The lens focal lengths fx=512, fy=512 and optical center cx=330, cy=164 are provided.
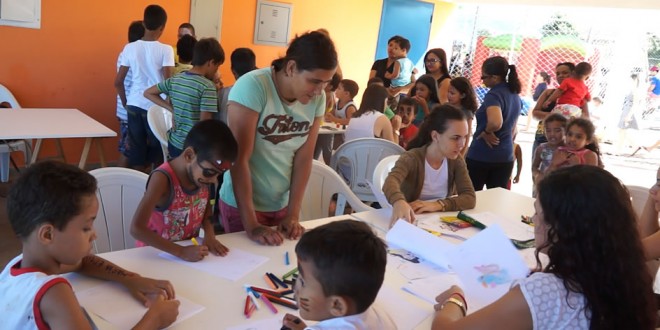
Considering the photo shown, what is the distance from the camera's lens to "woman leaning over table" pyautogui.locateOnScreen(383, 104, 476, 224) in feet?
7.35

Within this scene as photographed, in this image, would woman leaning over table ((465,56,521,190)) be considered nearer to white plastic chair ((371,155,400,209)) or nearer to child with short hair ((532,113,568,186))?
child with short hair ((532,113,568,186))

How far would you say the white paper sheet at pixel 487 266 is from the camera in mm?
1482

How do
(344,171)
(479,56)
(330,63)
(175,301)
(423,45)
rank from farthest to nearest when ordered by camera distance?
(479,56) → (423,45) → (344,171) → (330,63) → (175,301)

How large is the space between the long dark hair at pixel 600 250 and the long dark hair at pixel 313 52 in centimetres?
80

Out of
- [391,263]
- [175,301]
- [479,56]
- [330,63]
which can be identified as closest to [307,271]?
[175,301]

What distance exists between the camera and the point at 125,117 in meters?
4.29

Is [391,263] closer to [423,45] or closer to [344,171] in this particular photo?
[344,171]

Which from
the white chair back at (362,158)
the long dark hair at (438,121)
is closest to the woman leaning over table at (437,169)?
the long dark hair at (438,121)

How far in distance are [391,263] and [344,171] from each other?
1.96 metres

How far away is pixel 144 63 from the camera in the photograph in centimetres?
388

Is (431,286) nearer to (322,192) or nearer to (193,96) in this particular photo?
(322,192)

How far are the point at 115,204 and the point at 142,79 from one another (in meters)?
2.31

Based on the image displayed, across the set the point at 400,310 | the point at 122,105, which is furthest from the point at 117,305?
the point at 122,105

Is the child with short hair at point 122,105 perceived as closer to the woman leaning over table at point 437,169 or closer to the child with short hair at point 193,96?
the child with short hair at point 193,96
